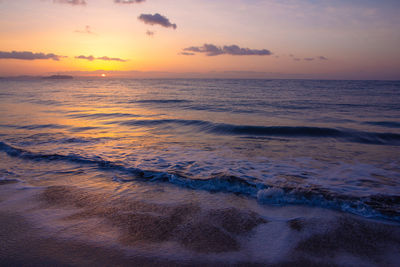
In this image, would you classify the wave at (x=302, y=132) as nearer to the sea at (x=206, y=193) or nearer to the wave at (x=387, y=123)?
the sea at (x=206, y=193)

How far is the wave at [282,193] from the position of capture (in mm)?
4227

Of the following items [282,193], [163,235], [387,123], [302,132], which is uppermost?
[387,123]

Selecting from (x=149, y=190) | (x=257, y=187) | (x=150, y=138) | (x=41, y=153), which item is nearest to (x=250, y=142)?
(x=150, y=138)

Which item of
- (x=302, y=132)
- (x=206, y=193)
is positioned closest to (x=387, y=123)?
(x=302, y=132)

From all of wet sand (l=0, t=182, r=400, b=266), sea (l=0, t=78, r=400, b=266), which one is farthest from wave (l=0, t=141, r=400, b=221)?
wet sand (l=0, t=182, r=400, b=266)

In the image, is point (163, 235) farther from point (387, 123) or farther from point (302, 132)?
point (387, 123)

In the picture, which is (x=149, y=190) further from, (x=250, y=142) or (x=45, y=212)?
(x=250, y=142)

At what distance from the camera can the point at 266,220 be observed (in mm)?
3865

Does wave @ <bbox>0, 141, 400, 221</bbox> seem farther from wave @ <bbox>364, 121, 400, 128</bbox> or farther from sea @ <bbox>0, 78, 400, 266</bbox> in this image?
wave @ <bbox>364, 121, 400, 128</bbox>

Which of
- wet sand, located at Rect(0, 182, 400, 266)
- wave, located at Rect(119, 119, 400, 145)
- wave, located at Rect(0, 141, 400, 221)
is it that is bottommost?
wet sand, located at Rect(0, 182, 400, 266)

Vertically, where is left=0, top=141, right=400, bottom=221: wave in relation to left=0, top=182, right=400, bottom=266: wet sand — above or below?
above

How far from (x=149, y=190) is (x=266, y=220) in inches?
94.2

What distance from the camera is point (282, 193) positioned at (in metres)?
4.71

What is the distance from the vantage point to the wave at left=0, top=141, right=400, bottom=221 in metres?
4.23
